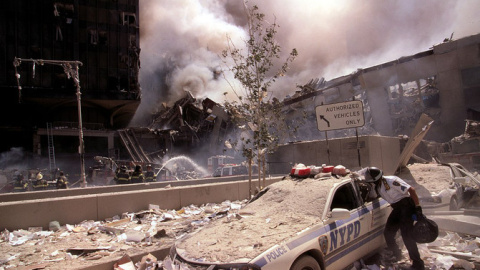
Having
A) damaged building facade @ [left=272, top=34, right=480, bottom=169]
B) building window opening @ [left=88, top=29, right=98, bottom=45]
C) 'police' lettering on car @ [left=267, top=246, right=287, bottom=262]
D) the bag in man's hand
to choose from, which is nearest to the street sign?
the bag in man's hand

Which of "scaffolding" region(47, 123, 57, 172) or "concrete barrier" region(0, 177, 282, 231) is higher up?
"scaffolding" region(47, 123, 57, 172)

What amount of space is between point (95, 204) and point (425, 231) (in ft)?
21.9

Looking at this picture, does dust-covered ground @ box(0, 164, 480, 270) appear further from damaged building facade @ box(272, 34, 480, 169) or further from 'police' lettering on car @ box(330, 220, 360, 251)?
damaged building facade @ box(272, 34, 480, 169)

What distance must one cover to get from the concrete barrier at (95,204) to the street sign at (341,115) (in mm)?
3871

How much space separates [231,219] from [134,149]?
32189 millimetres

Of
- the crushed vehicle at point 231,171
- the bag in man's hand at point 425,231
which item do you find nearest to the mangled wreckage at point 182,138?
the crushed vehicle at point 231,171

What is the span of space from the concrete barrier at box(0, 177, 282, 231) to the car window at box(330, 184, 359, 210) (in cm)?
539

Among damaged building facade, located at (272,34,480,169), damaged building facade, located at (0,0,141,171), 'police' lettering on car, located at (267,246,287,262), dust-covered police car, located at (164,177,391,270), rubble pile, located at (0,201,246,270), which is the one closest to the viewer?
'police' lettering on car, located at (267,246,287,262)

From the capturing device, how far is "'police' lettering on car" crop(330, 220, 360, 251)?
13.3 ft

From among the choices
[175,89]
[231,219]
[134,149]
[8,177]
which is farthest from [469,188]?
[175,89]

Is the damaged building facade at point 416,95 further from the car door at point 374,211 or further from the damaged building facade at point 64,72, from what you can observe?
the car door at point 374,211

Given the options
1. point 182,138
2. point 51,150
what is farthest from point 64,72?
point 182,138

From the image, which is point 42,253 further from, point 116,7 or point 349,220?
point 116,7

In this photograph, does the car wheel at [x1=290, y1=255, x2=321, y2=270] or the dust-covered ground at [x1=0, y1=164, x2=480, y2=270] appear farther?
the dust-covered ground at [x1=0, y1=164, x2=480, y2=270]
